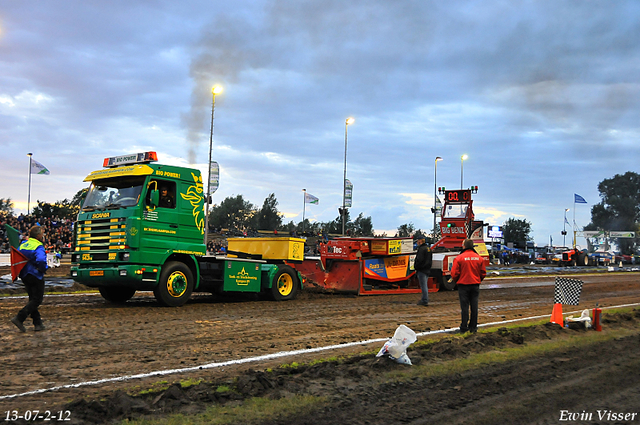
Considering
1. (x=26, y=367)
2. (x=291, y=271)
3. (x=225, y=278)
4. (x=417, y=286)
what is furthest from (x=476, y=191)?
(x=26, y=367)

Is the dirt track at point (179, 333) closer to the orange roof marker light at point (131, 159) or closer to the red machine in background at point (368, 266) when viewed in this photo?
the red machine in background at point (368, 266)

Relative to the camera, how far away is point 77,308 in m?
11.8

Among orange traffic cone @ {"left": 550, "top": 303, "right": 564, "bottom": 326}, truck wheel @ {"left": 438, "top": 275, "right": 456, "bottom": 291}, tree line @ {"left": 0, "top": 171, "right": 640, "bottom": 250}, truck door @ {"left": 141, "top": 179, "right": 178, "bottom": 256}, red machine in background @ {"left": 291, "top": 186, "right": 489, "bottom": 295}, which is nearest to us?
orange traffic cone @ {"left": 550, "top": 303, "right": 564, "bottom": 326}

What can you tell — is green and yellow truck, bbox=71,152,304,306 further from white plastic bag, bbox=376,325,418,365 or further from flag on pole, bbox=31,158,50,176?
flag on pole, bbox=31,158,50,176

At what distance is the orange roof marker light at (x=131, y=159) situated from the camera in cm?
1210

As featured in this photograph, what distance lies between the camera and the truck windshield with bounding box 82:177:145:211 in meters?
11.7

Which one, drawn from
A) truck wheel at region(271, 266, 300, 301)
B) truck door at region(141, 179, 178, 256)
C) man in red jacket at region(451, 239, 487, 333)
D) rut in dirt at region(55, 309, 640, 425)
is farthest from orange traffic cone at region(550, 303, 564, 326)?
truck door at region(141, 179, 178, 256)

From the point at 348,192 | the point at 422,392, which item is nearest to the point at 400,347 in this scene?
the point at 422,392

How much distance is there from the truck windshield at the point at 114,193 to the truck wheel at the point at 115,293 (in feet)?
6.88

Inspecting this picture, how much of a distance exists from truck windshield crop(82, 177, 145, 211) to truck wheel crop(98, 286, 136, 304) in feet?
6.88

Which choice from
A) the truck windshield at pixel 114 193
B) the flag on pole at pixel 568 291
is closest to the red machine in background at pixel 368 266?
the flag on pole at pixel 568 291

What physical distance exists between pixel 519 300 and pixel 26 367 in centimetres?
1437

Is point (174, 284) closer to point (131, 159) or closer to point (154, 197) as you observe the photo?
point (154, 197)

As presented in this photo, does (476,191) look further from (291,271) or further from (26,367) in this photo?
(26,367)
